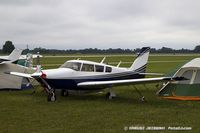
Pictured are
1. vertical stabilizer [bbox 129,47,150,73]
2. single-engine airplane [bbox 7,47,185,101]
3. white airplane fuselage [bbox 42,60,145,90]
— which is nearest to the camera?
single-engine airplane [bbox 7,47,185,101]

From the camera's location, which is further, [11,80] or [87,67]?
[11,80]

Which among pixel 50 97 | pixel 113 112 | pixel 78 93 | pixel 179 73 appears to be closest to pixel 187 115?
pixel 113 112

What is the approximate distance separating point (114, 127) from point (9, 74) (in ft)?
32.3

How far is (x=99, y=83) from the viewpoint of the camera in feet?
46.5

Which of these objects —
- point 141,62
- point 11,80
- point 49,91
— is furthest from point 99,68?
point 11,80

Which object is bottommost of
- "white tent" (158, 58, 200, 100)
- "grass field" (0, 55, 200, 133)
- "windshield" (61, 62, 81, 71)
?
"grass field" (0, 55, 200, 133)

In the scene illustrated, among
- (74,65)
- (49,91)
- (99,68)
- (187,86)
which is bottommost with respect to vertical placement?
(49,91)

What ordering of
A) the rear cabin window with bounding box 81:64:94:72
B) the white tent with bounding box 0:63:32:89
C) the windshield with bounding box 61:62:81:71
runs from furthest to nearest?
the white tent with bounding box 0:63:32:89, the rear cabin window with bounding box 81:64:94:72, the windshield with bounding box 61:62:81:71

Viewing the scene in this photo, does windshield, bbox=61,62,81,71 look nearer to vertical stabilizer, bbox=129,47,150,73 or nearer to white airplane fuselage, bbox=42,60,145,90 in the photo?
white airplane fuselage, bbox=42,60,145,90

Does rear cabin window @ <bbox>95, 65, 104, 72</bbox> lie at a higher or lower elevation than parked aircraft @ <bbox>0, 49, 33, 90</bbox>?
higher

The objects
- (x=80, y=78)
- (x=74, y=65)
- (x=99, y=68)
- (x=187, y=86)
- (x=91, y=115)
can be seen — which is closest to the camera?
(x=91, y=115)

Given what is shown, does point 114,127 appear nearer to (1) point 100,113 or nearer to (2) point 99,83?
(1) point 100,113

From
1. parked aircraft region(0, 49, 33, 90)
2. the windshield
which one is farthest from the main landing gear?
parked aircraft region(0, 49, 33, 90)

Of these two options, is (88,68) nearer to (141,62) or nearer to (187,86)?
(141,62)
